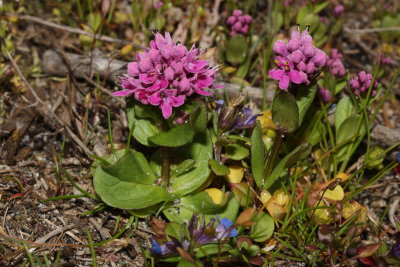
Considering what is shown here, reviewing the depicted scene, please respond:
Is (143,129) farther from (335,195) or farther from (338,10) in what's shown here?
(338,10)

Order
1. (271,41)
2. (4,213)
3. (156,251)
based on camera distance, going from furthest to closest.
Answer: (271,41), (4,213), (156,251)

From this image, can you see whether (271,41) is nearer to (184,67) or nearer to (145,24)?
(145,24)

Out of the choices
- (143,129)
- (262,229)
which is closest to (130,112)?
(143,129)

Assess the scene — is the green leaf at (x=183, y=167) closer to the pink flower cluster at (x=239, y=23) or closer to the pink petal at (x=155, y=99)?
the pink petal at (x=155, y=99)

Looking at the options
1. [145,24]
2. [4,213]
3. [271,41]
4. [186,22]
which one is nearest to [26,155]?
[4,213]

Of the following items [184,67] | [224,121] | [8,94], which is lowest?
[8,94]

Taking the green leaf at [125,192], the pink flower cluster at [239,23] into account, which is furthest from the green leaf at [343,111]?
the green leaf at [125,192]
